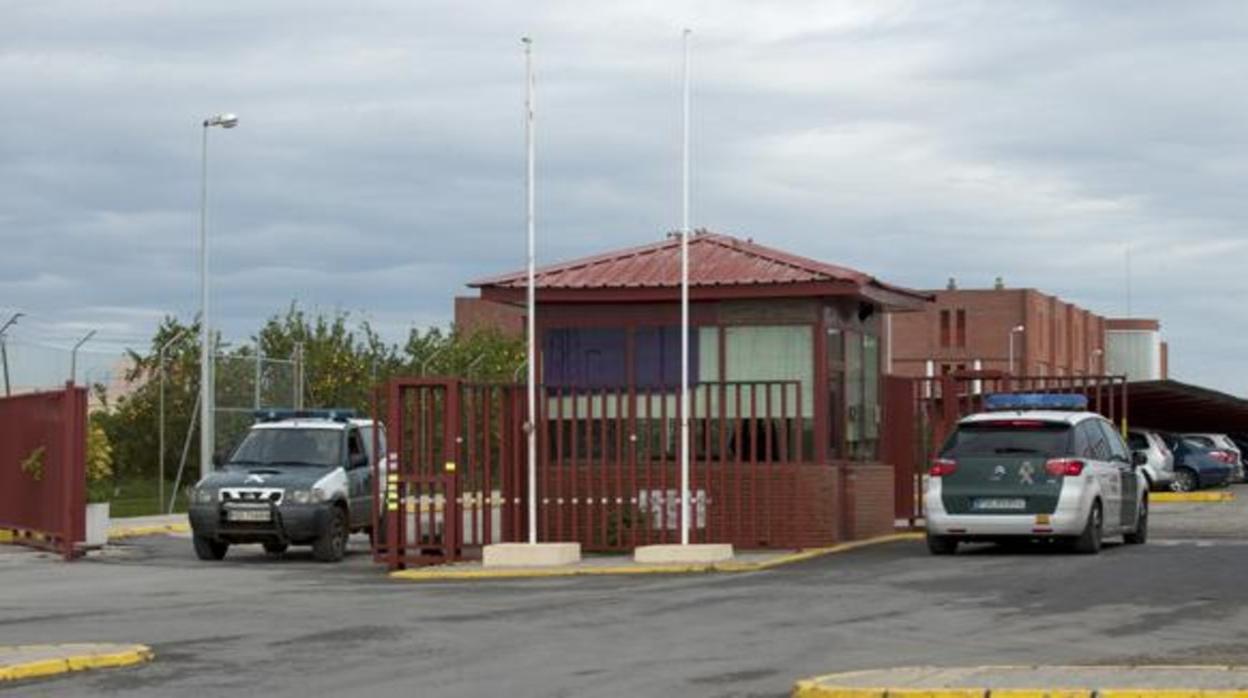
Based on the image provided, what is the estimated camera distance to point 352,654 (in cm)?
1589

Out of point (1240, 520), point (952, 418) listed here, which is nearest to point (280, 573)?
point (952, 418)

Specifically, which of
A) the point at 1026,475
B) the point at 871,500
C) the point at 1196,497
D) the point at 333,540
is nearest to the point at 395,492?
the point at 333,540

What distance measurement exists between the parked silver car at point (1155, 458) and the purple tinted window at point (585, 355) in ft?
91.3

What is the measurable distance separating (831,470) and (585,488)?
302cm

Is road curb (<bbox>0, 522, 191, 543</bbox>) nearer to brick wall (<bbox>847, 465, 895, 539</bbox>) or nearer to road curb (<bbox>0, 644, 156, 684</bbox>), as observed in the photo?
brick wall (<bbox>847, 465, 895, 539</bbox>)

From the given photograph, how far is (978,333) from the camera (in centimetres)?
11788

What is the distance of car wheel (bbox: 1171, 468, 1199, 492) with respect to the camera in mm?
55031

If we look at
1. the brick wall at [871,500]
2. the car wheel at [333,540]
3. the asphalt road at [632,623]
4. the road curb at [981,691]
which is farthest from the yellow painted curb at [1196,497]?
the road curb at [981,691]

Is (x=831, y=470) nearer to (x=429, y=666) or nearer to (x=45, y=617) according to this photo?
(x=45, y=617)

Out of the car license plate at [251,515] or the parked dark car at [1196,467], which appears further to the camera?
the parked dark car at [1196,467]

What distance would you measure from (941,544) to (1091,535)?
5.56 feet

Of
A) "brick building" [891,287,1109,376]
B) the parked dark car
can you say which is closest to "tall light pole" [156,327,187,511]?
the parked dark car

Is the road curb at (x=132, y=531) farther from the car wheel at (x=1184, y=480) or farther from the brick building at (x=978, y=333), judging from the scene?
the brick building at (x=978, y=333)

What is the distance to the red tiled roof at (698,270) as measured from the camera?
27859mm
